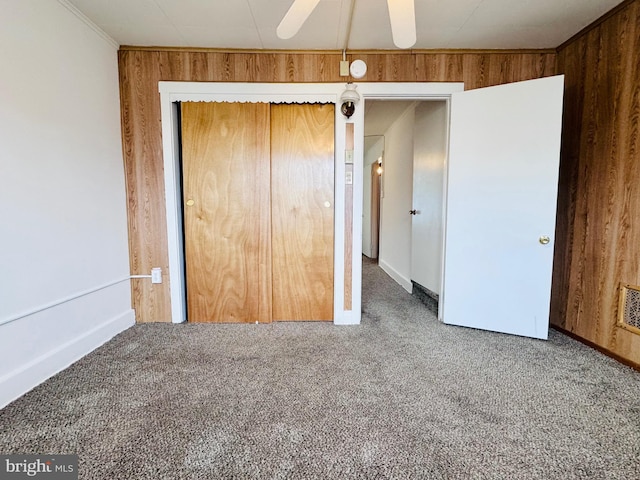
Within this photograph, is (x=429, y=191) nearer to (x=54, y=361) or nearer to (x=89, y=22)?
(x=89, y=22)

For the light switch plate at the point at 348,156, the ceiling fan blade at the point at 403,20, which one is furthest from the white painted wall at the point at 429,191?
the ceiling fan blade at the point at 403,20

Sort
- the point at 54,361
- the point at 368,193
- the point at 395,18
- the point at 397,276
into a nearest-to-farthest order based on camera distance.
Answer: the point at 395,18 → the point at 54,361 → the point at 397,276 → the point at 368,193

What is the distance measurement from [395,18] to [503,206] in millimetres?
1652

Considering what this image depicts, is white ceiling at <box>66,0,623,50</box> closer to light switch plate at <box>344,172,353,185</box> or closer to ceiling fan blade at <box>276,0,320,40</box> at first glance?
ceiling fan blade at <box>276,0,320,40</box>

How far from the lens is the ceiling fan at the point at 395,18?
1.22 metres

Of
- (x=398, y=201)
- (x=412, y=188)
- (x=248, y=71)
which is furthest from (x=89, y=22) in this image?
(x=398, y=201)

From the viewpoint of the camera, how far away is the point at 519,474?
1.08 meters

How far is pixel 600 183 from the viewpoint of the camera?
2.06m

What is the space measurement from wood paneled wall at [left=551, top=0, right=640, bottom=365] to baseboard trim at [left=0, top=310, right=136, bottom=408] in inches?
142

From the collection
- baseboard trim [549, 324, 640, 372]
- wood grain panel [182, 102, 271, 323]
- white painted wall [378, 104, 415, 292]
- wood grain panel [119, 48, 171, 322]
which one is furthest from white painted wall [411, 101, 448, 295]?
wood grain panel [119, 48, 171, 322]

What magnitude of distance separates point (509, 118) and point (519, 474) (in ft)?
7.38

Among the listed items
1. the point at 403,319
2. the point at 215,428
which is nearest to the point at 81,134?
the point at 215,428

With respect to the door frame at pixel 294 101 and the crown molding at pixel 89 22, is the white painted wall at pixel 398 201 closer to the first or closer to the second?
the door frame at pixel 294 101

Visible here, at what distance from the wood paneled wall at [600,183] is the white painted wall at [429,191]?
3.02ft
